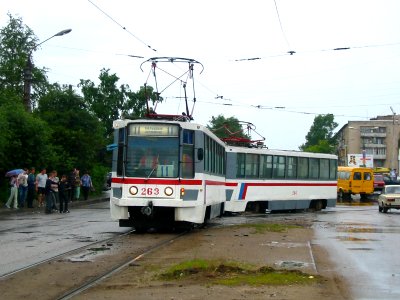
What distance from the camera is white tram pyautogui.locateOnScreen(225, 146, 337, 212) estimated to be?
91.4 feet

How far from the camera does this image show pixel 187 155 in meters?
17.6

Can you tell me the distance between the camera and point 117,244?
15.2 metres

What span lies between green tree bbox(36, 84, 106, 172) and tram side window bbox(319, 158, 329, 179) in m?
13.2

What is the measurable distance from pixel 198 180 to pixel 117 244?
3293mm

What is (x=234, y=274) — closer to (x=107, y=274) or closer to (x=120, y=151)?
(x=107, y=274)

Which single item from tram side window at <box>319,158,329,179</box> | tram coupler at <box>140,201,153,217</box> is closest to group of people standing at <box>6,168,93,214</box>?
tram coupler at <box>140,201,153,217</box>

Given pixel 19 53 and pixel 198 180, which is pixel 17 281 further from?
pixel 19 53

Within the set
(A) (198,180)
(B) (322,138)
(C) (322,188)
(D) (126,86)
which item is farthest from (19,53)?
(B) (322,138)

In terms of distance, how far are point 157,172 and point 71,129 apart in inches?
971

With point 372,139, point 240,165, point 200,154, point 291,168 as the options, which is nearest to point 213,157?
point 200,154

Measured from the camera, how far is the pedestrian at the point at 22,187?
2725 centimetres

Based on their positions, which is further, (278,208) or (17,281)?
(278,208)

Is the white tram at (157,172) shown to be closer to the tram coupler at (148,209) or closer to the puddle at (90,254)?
the tram coupler at (148,209)

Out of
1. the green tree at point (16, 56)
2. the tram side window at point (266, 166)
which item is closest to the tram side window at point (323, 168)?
the tram side window at point (266, 166)
